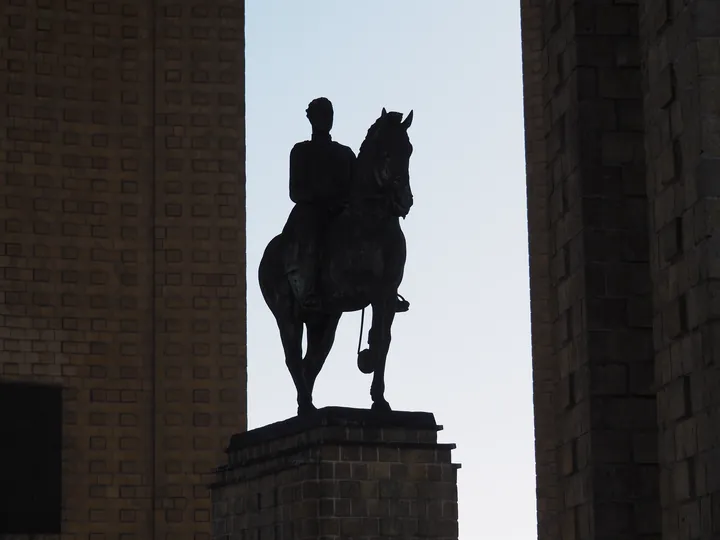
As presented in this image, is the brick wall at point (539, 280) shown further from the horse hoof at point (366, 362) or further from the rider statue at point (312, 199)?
the horse hoof at point (366, 362)

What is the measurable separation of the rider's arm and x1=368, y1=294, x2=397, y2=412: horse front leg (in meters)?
0.93

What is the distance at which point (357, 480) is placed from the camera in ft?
39.5

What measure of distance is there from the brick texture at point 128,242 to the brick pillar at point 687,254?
424 inches

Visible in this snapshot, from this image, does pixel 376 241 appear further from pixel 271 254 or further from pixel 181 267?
pixel 181 267

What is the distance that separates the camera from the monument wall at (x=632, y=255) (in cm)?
559

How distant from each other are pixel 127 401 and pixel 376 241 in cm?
481

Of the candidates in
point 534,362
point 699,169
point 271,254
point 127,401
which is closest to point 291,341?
point 271,254

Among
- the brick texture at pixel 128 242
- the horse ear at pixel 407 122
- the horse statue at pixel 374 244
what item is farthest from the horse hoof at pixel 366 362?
the brick texture at pixel 128 242

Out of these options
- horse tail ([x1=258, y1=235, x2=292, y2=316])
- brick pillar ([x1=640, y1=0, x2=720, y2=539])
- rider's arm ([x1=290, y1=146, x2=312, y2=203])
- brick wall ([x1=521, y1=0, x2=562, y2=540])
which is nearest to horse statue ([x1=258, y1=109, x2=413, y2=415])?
rider's arm ([x1=290, y1=146, x2=312, y2=203])

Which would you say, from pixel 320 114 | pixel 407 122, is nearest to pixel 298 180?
pixel 320 114

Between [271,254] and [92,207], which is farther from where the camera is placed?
[92,207]

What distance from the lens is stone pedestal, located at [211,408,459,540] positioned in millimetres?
11938

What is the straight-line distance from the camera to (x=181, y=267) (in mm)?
16750

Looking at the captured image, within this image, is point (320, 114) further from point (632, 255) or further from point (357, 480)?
point (632, 255)
